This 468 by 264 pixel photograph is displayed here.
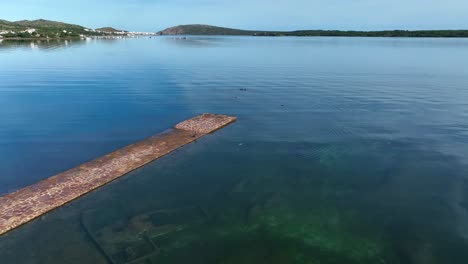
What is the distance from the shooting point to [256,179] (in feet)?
57.9

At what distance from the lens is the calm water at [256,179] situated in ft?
39.6

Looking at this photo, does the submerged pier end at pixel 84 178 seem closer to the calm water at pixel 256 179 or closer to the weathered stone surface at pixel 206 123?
the weathered stone surface at pixel 206 123

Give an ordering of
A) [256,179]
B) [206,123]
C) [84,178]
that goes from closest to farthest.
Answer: [84,178]
[256,179]
[206,123]

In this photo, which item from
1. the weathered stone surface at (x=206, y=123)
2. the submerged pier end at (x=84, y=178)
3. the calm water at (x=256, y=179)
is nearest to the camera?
the calm water at (x=256, y=179)

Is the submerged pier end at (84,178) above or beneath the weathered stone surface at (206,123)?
beneath

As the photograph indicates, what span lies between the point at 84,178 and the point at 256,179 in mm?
9767

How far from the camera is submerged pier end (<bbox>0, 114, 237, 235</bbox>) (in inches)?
540

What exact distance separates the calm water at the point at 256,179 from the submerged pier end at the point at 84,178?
73cm

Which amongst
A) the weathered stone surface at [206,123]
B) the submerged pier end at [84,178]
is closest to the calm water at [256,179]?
the submerged pier end at [84,178]

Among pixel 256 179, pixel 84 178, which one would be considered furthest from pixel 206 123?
pixel 84 178

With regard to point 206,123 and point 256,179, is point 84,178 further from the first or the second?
point 206,123

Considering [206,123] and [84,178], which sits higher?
[206,123]

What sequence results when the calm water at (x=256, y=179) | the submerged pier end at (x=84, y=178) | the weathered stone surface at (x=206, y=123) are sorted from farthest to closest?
1. the weathered stone surface at (x=206, y=123)
2. the submerged pier end at (x=84, y=178)
3. the calm water at (x=256, y=179)

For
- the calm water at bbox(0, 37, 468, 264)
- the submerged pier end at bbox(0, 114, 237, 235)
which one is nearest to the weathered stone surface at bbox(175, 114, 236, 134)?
the submerged pier end at bbox(0, 114, 237, 235)
